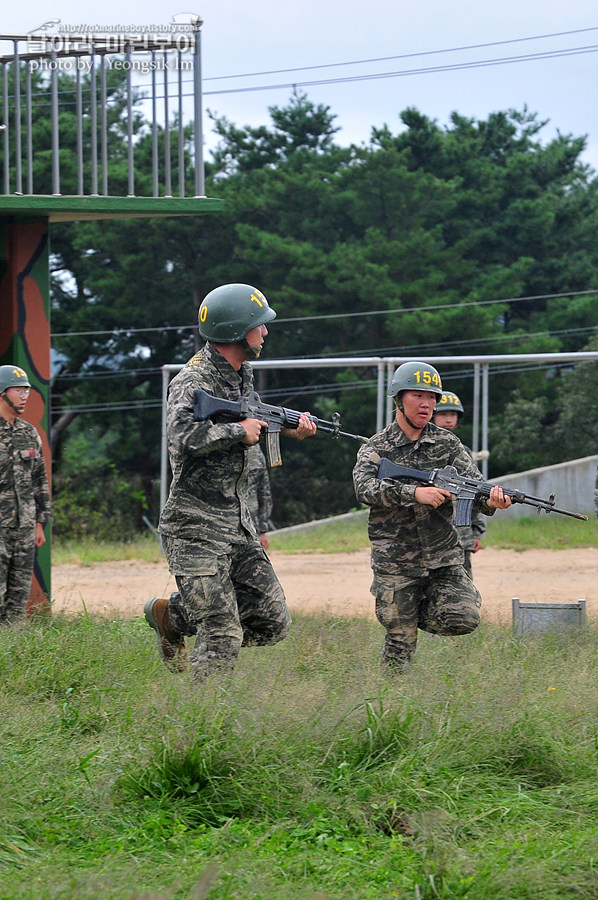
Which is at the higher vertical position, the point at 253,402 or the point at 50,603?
the point at 253,402

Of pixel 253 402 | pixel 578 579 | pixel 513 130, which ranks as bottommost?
pixel 578 579

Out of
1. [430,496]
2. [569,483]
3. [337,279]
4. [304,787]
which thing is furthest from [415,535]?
[337,279]

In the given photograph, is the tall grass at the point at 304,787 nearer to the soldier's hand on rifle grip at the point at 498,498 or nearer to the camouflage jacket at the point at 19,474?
the soldier's hand on rifle grip at the point at 498,498

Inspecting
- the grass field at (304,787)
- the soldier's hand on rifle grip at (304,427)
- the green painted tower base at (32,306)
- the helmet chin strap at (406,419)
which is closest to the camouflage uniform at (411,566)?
the helmet chin strap at (406,419)

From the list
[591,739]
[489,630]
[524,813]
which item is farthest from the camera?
[489,630]

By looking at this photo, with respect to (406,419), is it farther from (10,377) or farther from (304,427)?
(10,377)

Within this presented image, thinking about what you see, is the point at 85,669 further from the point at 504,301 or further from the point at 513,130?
the point at 513,130

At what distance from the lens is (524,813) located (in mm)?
4484

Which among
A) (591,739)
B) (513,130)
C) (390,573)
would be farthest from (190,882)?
(513,130)

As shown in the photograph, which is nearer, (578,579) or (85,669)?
(85,669)

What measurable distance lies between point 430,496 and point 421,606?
2.20ft

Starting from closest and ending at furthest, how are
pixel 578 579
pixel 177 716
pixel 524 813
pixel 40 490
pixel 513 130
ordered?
1. pixel 524 813
2. pixel 177 716
3. pixel 40 490
4. pixel 578 579
5. pixel 513 130

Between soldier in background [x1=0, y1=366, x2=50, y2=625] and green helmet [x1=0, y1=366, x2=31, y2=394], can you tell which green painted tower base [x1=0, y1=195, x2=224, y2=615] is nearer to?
soldier in background [x1=0, y1=366, x2=50, y2=625]

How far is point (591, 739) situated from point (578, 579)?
8.01 m
